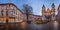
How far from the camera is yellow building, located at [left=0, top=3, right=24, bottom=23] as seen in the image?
10.6ft

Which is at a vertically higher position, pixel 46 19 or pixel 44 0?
pixel 44 0

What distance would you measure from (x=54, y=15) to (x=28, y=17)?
78 cm

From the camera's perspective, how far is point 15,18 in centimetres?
330

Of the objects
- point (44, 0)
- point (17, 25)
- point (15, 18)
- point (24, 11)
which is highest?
point (44, 0)

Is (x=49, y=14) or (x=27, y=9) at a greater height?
(x=27, y=9)

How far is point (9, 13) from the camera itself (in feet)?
10.6

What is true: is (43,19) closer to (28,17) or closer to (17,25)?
(28,17)

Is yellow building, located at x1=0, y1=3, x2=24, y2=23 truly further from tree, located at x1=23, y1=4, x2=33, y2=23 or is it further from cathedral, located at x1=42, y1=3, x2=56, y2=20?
cathedral, located at x1=42, y1=3, x2=56, y2=20

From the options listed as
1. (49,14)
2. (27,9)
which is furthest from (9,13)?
(49,14)

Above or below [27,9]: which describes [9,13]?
below

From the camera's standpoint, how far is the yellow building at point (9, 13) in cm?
322

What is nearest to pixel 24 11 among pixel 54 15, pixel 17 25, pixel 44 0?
pixel 17 25

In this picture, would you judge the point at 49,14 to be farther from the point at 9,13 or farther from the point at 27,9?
the point at 9,13

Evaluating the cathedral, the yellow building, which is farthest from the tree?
the cathedral
